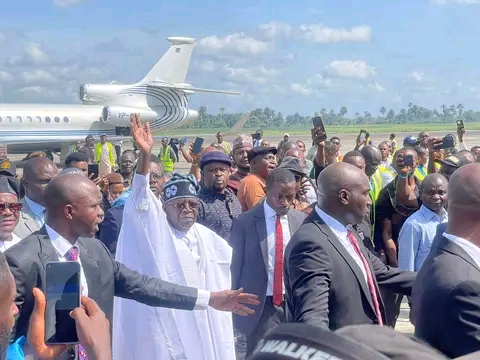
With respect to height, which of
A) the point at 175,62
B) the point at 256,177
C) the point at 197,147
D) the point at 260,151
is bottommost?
the point at 256,177

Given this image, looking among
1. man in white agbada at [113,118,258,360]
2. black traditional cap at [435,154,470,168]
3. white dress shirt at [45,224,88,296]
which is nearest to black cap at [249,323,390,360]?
white dress shirt at [45,224,88,296]

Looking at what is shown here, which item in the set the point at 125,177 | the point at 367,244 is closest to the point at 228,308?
the point at 367,244

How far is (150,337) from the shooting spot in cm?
478

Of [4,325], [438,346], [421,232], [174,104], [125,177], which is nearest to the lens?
[4,325]

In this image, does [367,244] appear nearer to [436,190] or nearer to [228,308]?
[436,190]

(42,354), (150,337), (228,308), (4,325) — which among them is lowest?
(150,337)

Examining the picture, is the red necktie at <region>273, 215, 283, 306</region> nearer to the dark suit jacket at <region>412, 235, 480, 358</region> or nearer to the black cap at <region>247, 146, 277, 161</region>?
the black cap at <region>247, 146, 277, 161</region>

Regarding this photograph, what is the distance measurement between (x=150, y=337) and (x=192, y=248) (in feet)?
2.20

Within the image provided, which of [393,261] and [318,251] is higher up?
[318,251]

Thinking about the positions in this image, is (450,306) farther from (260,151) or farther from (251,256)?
(260,151)

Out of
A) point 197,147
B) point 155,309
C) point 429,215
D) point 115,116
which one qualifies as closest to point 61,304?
point 155,309

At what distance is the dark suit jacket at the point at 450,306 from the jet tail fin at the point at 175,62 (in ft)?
121

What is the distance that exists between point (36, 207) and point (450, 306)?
371 centimetres

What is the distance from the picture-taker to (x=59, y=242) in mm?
3512
